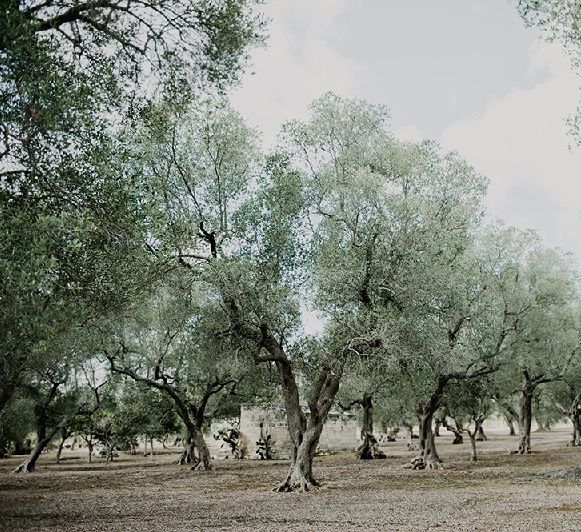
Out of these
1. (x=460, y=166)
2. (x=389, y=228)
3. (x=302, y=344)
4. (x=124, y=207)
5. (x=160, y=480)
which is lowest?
(x=160, y=480)

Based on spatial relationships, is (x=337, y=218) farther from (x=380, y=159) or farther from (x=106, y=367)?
(x=106, y=367)

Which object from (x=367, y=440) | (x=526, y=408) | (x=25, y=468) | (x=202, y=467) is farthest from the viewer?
(x=526, y=408)

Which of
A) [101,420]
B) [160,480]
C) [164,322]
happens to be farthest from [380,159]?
[101,420]

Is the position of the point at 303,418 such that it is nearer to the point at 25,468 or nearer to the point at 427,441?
the point at 427,441

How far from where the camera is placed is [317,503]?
20.8 m

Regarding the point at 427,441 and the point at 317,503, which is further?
the point at 427,441

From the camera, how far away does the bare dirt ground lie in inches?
633

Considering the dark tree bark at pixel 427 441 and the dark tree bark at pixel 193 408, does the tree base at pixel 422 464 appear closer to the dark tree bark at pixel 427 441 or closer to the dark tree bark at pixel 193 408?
the dark tree bark at pixel 427 441

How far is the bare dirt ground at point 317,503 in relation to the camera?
16.1 meters

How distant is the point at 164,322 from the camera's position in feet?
123

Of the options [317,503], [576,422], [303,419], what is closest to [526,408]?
[576,422]

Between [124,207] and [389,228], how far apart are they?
14546mm

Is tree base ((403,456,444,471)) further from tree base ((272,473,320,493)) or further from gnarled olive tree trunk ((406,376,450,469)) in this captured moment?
tree base ((272,473,320,493))

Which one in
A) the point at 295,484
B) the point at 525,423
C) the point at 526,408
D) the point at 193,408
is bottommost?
the point at 295,484
